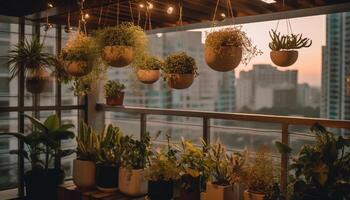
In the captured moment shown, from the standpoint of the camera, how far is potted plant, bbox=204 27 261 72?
2979 mm

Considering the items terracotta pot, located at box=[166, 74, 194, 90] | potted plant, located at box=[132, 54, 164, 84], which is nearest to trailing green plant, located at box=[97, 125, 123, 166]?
potted plant, located at box=[132, 54, 164, 84]

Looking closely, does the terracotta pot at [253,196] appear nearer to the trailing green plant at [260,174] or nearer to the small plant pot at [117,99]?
the trailing green plant at [260,174]

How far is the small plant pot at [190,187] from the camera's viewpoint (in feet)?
12.2

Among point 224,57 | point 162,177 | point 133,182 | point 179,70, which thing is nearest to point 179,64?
point 179,70

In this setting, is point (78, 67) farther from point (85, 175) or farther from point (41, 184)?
point (41, 184)

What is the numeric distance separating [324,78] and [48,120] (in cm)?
372

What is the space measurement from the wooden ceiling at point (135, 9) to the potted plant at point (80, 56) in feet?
2.22

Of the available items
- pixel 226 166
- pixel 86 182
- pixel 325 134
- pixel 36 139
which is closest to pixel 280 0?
pixel 325 134

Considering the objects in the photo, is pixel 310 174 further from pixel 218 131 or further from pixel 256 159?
pixel 218 131

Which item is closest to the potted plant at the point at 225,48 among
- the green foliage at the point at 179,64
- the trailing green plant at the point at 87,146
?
→ the green foliage at the point at 179,64

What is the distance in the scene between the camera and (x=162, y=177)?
386 cm

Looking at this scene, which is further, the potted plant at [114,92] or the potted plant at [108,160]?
the potted plant at [114,92]

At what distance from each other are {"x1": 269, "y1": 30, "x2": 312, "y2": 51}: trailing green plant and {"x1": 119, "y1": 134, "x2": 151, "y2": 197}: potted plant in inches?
74.0

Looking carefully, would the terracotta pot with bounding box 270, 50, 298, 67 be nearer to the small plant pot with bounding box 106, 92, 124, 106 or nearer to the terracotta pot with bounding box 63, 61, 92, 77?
the terracotta pot with bounding box 63, 61, 92, 77
